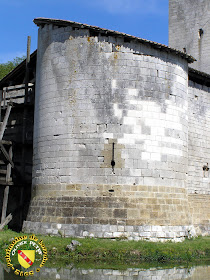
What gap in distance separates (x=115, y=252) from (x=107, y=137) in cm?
344

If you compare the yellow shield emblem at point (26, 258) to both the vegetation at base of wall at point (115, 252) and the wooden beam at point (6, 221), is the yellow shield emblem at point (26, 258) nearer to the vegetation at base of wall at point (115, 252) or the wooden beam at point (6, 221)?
the vegetation at base of wall at point (115, 252)

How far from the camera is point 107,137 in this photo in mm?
13070

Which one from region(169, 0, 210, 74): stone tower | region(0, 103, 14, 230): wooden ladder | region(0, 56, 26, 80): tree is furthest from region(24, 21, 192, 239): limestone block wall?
region(0, 56, 26, 80): tree

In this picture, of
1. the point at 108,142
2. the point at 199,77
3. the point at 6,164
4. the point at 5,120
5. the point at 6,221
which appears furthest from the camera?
the point at 199,77

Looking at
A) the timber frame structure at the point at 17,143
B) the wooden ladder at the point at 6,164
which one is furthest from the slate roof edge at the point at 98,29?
the wooden ladder at the point at 6,164

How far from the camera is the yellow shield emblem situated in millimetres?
10164

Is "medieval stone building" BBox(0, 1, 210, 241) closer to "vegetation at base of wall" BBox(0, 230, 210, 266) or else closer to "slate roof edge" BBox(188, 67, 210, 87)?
"vegetation at base of wall" BBox(0, 230, 210, 266)

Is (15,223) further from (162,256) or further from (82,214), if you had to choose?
(162,256)

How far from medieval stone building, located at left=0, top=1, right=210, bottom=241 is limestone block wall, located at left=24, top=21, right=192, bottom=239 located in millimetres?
30

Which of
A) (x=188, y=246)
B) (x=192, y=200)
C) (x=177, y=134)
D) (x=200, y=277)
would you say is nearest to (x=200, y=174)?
(x=192, y=200)

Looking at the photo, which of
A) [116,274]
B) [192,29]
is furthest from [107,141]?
[192,29]

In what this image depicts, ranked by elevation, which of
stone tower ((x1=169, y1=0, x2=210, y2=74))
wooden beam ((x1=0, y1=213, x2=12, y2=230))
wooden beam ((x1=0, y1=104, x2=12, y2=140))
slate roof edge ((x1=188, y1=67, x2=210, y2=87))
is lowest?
wooden beam ((x1=0, y1=213, x2=12, y2=230))

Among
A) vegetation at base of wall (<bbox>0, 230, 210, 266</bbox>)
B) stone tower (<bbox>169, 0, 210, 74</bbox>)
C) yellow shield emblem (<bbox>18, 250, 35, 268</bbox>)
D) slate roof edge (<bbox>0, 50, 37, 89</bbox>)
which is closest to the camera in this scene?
yellow shield emblem (<bbox>18, 250, 35, 268</bbox>)

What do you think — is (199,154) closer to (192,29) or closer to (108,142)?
(108,142)
